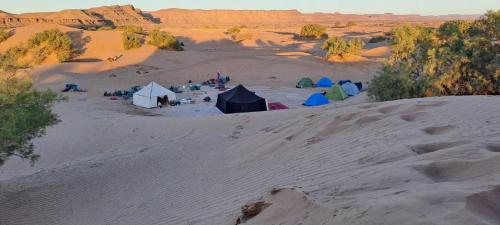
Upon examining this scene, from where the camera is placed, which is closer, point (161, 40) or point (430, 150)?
point (430, 150)

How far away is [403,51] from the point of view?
2038 cm

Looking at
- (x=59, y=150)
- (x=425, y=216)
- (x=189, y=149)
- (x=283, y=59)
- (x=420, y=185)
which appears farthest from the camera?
(x=283, y=59)

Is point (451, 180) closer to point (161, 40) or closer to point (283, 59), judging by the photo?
point (283, 59)

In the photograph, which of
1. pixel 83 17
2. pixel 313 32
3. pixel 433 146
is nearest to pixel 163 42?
pixel 313 32

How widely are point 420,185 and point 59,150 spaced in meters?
13.2

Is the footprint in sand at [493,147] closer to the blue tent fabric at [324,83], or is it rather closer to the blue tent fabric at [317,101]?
the blue tent fabric at [317,101]

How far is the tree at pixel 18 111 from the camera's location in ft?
31.0

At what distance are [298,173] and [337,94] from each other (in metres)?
18.4

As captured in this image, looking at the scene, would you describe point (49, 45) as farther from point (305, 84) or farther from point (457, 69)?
point (457, 69)

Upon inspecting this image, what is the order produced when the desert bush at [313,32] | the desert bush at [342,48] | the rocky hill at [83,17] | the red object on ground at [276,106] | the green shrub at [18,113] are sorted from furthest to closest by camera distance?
the rocky hill at [83,17], the desert bush at [313,32], the desert bush at [342,48], the red object on ground at [276,106], the green shrub at [18,113]

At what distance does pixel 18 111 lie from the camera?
968 cm

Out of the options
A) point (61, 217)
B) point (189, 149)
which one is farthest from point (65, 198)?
point (189, 149)

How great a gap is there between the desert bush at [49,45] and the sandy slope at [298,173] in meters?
29.2

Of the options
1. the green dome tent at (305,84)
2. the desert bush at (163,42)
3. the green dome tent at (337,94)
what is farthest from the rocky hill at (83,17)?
the green dome tent at (337,94)
